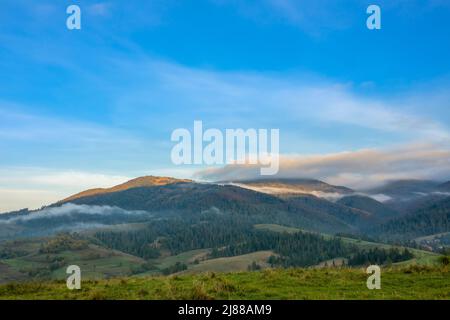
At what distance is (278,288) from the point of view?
28.7 meters

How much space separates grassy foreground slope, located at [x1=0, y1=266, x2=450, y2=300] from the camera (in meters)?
25.3

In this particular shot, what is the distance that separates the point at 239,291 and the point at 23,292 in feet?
48.1

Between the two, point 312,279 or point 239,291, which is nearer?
point 239,291

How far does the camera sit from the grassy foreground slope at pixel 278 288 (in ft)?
83.0

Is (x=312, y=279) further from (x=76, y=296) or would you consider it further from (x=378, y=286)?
(x=76, y=296)
